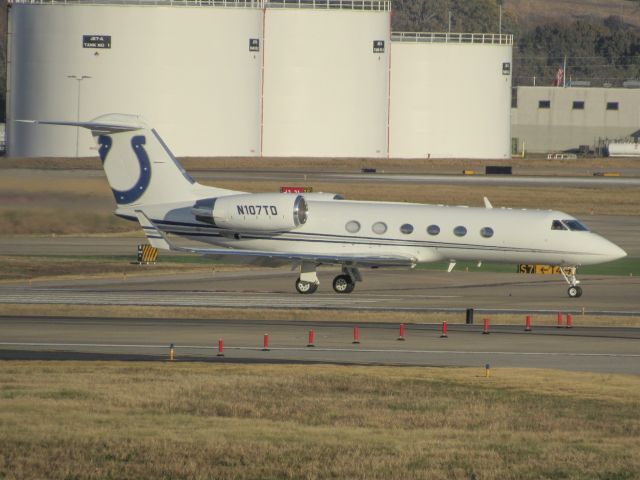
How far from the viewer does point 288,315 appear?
36031 millimetres

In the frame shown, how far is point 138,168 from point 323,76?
220ft

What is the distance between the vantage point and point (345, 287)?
139 feet

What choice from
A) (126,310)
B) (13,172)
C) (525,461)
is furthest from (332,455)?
(13,172)

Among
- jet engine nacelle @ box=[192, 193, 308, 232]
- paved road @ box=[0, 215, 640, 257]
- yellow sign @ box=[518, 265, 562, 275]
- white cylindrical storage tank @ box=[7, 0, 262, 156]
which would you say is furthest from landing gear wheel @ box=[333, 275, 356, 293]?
white cylindrical storage tank @ box=[7, 0, 262, 156]

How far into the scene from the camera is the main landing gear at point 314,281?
138ft

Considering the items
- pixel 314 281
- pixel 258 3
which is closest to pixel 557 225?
pixel 314 281

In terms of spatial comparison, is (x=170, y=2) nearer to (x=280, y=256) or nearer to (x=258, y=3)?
(x=258, y=3)

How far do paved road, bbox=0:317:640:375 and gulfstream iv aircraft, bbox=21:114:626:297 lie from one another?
291 inches

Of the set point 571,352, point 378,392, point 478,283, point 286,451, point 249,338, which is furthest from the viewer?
point 478,283

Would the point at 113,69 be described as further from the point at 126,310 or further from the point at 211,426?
the point at 211,426

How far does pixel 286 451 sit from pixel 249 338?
45.8 ft

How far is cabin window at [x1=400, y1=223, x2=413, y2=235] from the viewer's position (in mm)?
41625

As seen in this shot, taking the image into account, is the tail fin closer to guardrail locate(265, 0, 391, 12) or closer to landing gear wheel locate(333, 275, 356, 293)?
landing gear wheel locate(333, 275, 356, 293)

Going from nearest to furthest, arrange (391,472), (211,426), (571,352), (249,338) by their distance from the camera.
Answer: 1. (391,472)
2. (211,426)
3. (571,352)
4. (249,338)
